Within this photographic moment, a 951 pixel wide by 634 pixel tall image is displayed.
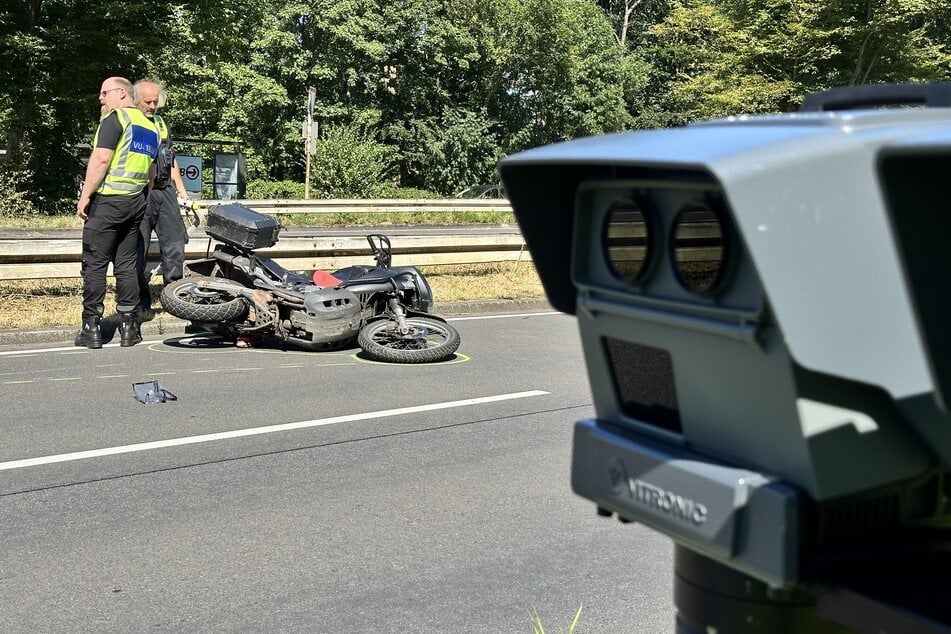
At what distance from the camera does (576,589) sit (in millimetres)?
3955

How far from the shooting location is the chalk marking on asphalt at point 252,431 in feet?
18.4

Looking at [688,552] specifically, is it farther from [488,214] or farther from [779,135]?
[488,214]

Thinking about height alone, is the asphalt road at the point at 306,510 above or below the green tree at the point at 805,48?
below

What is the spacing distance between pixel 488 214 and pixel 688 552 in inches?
1258

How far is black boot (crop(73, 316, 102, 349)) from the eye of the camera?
9.34 metres

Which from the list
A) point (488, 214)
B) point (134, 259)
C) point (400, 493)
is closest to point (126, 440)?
point (400, 493)

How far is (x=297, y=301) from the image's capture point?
8.43 metres

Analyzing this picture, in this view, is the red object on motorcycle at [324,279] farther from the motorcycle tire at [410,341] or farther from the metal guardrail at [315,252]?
the metal guardrail at [315,252]

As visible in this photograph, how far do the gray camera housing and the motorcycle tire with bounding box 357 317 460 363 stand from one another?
689cm

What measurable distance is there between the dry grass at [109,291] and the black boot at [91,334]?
92cm

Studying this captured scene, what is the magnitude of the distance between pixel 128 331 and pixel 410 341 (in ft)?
8.23

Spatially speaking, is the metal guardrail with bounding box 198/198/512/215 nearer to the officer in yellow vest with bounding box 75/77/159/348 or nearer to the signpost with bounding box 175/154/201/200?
the signpost with bounding box 175/154/201/200

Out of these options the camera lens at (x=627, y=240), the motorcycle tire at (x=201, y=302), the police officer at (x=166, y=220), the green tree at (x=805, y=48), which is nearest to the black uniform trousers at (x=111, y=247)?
the police officer at (x=166, y=220)

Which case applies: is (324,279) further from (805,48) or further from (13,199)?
(805,48)
